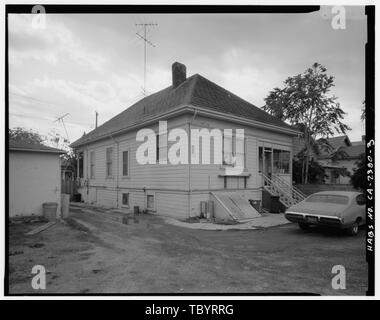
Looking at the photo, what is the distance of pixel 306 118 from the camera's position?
2262 centimetres

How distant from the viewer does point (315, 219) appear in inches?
336

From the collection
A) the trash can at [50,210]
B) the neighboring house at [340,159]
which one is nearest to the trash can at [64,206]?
the trash can at [50,210]

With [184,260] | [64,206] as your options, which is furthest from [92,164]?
[184,260]

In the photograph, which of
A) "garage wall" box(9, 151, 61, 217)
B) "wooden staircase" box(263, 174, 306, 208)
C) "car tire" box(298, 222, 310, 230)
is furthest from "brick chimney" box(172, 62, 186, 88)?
"car tire" box(298, 222, 310, 230)

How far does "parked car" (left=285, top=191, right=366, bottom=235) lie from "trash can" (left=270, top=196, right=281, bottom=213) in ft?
15.3

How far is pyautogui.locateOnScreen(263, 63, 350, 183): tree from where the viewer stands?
21.0 m

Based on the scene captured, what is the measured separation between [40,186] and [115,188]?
6316 mm

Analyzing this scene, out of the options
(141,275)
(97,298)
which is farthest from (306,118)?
(97,298)

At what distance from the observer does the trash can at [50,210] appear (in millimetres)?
10594

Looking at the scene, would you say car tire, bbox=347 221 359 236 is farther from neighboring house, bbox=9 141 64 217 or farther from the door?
neighboring house, bbox=9 141 64 217

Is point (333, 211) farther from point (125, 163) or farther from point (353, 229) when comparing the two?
point (125, 163)

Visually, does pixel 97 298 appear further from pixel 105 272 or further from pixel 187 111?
pixel 187 111

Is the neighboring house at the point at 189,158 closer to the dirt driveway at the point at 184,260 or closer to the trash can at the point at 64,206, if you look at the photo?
the dirt driveway at the point at 184,260

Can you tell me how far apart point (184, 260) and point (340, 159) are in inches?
1196
